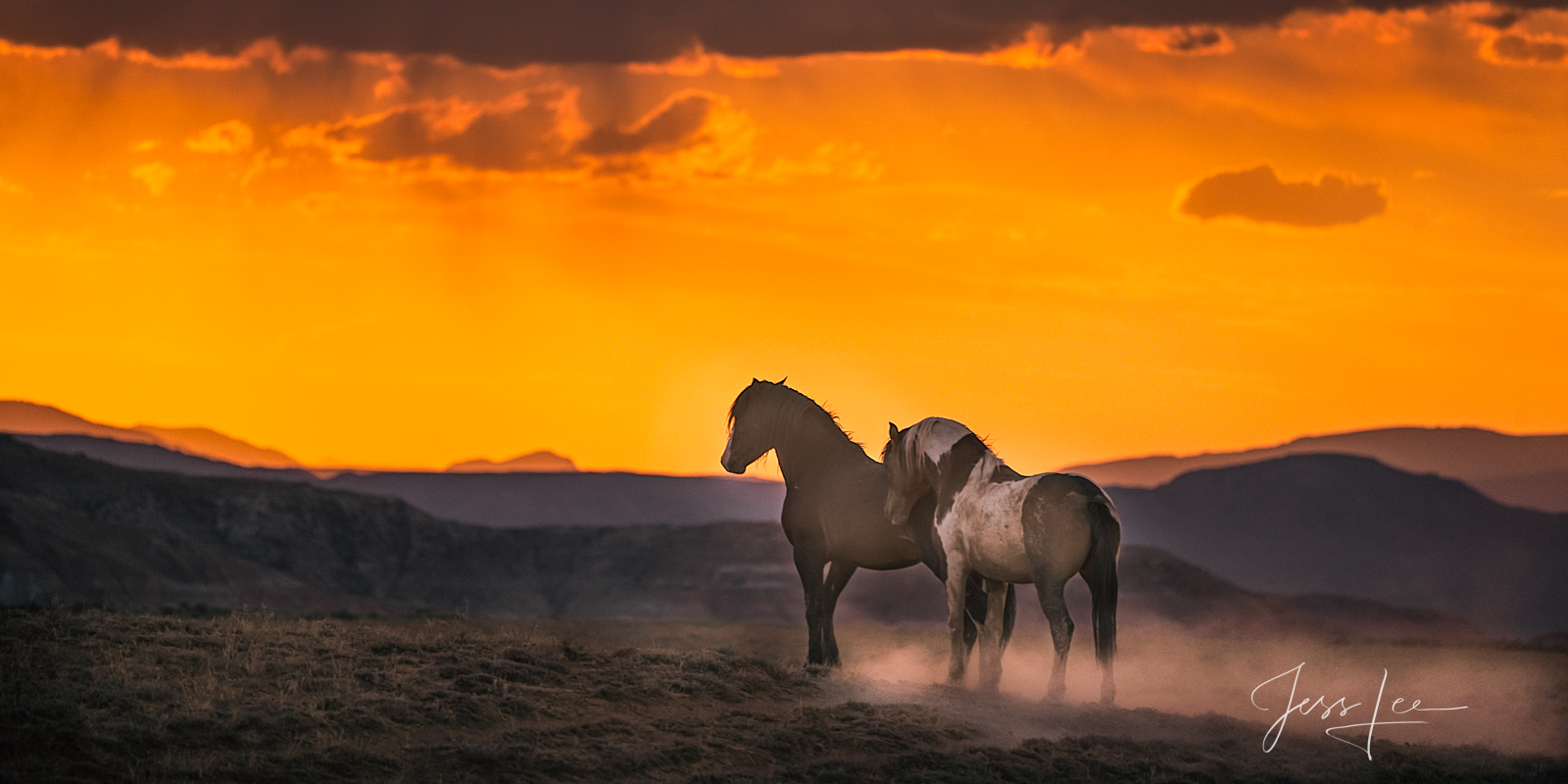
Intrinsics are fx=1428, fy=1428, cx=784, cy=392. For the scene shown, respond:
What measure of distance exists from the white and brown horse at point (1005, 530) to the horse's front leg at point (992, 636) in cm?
1

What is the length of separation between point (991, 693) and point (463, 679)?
5772mm

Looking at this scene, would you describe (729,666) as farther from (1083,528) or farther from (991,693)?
(1083,528)

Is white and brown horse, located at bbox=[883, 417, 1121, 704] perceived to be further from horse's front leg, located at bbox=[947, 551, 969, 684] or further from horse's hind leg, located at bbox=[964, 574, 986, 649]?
horse's hind leg, located at bbox=[964, 574, 986, 649]

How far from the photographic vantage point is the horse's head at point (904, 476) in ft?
55.2

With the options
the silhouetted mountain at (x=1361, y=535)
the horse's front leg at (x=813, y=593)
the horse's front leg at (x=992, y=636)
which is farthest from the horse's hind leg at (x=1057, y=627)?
the silhouetted mountain at (x=1361, y=535)

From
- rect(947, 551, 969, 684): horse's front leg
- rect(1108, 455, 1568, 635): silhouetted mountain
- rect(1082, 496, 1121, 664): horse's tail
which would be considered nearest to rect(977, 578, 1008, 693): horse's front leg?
rect(947, 551, 969, 684): horse's front leg

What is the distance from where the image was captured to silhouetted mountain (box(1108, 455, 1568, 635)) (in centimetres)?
10238

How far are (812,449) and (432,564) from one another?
68.8m

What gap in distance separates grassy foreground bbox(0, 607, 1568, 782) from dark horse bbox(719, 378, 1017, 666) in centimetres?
181

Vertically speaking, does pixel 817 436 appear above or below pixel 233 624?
above

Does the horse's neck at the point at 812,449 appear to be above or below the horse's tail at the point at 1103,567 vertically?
above

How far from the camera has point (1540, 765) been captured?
551 inches

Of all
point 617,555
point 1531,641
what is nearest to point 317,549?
point 617,555

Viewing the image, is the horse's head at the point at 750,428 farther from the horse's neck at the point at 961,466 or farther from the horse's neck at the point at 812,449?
the horse's neck at the point at 961,466
